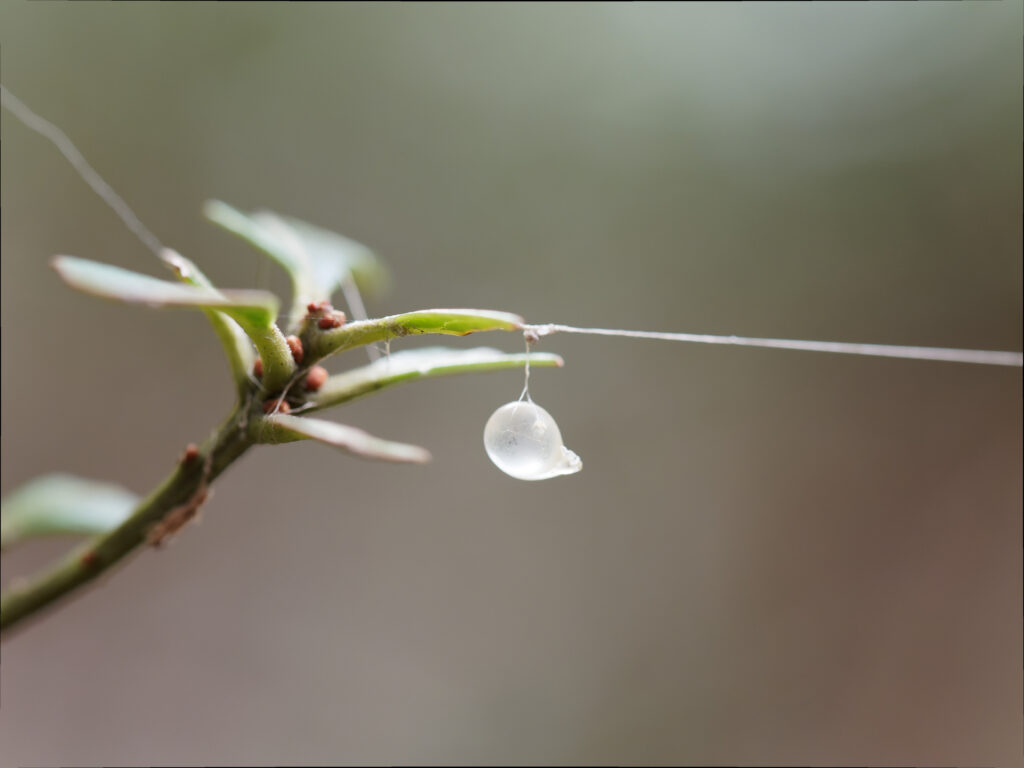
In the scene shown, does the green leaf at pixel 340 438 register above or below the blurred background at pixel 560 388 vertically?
below

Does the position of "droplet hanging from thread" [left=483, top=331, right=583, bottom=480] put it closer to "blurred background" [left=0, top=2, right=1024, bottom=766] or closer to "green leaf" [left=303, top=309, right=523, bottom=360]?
"green leaf" [left=303, top=309, right=523, bottom=360]

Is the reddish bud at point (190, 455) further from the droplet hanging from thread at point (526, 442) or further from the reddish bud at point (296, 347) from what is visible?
the droplet hanging from thread at point (526, 442)

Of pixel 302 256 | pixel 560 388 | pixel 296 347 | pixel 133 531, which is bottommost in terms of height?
pixel 133 531

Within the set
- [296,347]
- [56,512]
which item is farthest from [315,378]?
[56,512]

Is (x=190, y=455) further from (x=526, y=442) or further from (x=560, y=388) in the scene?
(x=560, y=388)

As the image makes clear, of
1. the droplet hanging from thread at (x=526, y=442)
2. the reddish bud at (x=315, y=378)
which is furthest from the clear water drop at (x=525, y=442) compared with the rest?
the reddish bud at (x=315, y=378)

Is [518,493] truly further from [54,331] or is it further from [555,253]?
[54,331]
